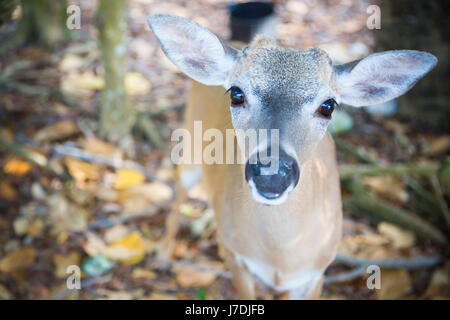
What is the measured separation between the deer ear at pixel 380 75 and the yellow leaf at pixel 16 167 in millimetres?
2911

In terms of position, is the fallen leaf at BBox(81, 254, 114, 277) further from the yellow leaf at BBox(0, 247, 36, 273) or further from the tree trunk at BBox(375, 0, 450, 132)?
the tree trunk at BBox(375, 0, 450, 132)

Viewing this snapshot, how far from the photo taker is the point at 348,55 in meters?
5.67

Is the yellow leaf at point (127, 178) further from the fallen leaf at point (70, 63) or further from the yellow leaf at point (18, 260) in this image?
the fallen leaf at point (70, 63)

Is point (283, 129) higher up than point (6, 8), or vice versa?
point (6, 8)

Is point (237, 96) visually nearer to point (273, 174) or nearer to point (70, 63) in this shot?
point (273, 174)

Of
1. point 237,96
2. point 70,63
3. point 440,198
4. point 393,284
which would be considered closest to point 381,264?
point 393,284

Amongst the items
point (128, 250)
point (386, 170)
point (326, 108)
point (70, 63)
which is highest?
point (70, 63)

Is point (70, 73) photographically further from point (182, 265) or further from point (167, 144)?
point (182, 265)

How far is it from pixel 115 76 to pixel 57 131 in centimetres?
81

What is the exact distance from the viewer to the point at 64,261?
3.63 metres

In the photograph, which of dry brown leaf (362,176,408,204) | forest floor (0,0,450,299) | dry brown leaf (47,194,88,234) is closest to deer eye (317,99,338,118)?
forest floor (0,0,450,299)

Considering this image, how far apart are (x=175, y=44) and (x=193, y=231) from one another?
1972mm

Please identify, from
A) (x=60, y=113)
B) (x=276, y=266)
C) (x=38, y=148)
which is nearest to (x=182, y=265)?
(x=276, y=266)

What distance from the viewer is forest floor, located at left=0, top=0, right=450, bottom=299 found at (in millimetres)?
3557
